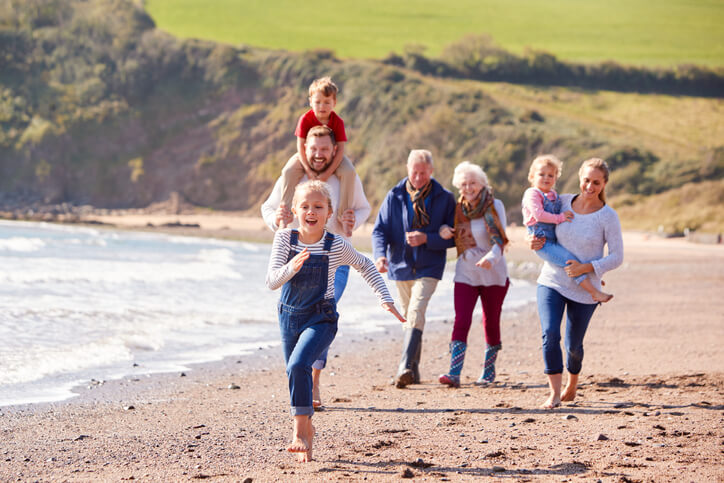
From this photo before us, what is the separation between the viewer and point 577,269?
5258 mm

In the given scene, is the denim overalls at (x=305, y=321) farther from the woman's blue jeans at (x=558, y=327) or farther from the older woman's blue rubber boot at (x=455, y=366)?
the older woman's blue rubber boot at (x=455, y=366)

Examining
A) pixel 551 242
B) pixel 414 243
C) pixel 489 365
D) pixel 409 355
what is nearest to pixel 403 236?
pixel 414 243

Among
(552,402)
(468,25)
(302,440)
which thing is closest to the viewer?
(302,440)

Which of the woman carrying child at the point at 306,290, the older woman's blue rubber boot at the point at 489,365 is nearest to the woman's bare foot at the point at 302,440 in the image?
the woman carrying child at the point at 306,290

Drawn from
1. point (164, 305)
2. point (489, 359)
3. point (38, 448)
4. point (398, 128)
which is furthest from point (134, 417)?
point (398, 128)

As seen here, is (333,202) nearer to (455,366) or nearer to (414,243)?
(414,243)

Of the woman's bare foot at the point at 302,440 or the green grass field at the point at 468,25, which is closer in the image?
the woman's bare foot at the point at 302,440

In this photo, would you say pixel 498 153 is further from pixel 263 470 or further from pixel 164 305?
pixel 263 470

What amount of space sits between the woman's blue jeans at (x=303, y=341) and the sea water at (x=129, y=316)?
2.39 metres

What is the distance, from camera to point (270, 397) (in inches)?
230

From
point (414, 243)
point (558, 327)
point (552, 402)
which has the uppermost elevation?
point (414, 243)

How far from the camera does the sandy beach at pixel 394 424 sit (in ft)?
12.7

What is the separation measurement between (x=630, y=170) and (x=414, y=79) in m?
19.7

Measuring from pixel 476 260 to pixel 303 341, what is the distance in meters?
2.63
